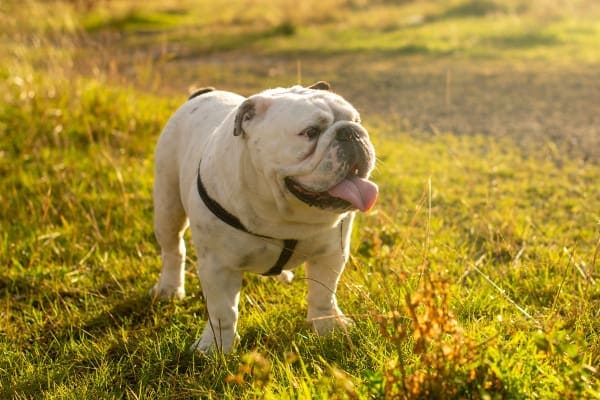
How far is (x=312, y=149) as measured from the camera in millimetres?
2859

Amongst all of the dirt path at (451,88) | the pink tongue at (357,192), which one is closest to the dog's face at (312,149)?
the pink tongue at (357,192)

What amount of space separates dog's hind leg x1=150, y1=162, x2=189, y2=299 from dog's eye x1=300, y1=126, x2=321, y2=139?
1306 mm

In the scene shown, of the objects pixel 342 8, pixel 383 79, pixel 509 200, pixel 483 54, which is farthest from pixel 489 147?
pixel 342 8

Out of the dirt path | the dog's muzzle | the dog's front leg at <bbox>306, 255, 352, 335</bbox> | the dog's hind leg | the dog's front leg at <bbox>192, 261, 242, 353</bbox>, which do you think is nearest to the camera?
the dog's muzzle

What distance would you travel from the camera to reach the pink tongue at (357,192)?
110 inches

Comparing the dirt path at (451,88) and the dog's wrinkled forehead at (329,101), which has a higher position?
the dog's wrinkled forehead at (329,101)

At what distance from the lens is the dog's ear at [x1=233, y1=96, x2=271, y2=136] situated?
9.74 ft

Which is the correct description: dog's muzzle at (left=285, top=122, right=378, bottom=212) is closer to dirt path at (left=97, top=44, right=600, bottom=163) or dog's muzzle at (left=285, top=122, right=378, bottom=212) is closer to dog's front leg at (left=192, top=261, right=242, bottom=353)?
dog's front leg at (left=192, top=261, right=242, bottom=353)

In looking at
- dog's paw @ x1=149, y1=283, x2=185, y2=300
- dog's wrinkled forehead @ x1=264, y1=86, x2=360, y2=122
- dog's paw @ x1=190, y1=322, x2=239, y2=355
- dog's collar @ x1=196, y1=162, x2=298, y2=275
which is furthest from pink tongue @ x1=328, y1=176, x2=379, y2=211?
dog's paw @ x1=149, y1=283, x2=185, y2=300

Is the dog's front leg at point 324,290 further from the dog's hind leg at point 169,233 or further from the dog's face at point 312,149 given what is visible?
the dog's hind leg at point 169,233

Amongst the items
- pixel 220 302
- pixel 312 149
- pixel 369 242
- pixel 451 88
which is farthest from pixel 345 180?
pixel 451 88

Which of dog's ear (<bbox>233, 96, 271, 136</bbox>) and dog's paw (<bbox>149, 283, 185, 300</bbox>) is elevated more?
dog's ear (<bbox>233, 96, 271, 136</bbox>)

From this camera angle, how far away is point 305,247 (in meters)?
3.17

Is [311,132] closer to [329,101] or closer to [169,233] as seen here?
[329,101]
